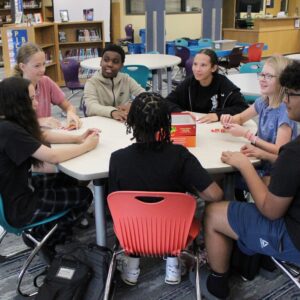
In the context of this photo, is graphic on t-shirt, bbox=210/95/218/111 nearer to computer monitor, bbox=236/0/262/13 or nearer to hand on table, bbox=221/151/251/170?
hand on table, bbox=221/151/251/170

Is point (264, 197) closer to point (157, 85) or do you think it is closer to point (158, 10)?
point (157, 85)

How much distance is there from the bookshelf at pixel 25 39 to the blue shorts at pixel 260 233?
539cm

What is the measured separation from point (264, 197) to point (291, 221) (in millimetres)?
136

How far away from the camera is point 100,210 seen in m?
1.86

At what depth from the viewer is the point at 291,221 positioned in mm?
1483

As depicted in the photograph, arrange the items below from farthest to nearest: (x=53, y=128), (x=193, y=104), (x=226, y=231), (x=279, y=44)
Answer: (x=279, y=44)
(x=193, y=104)
(x=53, y=128)
(x=226, y=231)

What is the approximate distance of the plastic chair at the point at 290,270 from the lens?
65.5 inches

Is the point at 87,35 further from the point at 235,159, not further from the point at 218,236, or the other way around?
the point at 218,236

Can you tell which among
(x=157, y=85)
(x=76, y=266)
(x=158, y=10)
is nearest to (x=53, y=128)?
(x=76, y=266)

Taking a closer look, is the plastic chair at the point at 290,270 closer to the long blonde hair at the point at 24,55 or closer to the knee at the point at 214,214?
the knee at the point at 214,214

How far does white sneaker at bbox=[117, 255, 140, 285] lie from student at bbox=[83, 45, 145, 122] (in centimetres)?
105

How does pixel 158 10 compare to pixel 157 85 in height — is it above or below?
above

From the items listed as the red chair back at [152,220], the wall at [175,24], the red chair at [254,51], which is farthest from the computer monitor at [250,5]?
the red chair back at [152,220]

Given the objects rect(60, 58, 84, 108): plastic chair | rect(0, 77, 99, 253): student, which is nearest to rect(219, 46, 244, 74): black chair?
rect(60, 58, 84, 108): plastic chair
